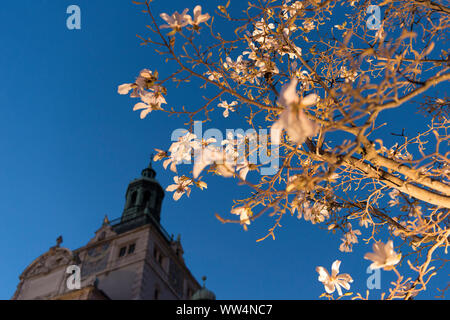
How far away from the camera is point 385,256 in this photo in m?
1.25

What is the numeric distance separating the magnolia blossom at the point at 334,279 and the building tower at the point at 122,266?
16.6 meters

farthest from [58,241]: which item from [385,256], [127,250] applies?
[385,256]

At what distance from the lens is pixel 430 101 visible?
113 inches

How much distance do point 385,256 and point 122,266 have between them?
65.6 ft

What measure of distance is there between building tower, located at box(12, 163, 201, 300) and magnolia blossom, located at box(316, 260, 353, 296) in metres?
16.6

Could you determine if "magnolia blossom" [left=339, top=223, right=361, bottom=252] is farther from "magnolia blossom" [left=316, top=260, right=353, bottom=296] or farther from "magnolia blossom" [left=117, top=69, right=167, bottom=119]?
"magnolia blossom" [left=117, top=69, right=167, bottom=119]

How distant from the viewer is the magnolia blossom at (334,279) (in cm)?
171

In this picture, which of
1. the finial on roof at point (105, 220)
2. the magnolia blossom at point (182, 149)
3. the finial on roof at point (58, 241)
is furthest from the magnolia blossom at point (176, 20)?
the finial on roof at point (58, 241)

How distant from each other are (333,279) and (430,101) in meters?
1.97

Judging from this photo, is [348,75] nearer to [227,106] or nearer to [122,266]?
[227,106]

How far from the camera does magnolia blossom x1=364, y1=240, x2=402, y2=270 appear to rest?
1.23 metres

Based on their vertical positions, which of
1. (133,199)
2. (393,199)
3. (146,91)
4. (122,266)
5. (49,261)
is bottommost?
(146,91)

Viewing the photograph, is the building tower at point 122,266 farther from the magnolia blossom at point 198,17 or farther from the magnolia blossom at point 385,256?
the magnolia blossom at point 385,256
